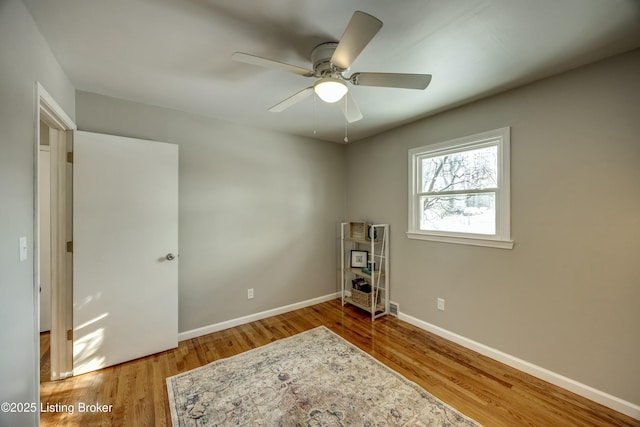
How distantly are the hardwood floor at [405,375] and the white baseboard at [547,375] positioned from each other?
1.7 inches

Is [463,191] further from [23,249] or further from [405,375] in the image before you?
[23,249]

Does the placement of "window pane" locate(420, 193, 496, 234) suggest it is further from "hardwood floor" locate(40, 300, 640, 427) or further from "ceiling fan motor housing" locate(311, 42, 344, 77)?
"ceiling fan motor housing" locate(311, 42, 344, 77)

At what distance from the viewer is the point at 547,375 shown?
6.62ft

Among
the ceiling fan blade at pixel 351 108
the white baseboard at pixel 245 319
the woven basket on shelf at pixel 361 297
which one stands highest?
the ceiling fan blade at pixel 351 108

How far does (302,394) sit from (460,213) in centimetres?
227

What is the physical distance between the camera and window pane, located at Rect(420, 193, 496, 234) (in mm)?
2422

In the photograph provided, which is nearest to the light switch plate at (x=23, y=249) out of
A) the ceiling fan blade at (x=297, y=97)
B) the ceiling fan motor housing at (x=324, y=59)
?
the ceiling fan blade at (x=297, y=97)

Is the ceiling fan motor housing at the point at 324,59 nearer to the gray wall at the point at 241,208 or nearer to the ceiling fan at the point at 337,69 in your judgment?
the ceiling fan at the point at 337,69

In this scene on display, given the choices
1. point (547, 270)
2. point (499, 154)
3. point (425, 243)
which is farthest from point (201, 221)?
point (547, 270)

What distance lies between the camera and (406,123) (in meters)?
Result: 3.07

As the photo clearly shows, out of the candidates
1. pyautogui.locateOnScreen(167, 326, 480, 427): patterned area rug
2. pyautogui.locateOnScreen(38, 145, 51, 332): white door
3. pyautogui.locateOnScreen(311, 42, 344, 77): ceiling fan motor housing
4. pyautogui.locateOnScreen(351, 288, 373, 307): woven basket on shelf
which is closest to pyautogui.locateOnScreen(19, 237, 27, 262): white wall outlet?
pyautogui.locateOnScreen(167, 326, 480, 427): patterned area rug

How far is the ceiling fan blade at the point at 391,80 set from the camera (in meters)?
1.53

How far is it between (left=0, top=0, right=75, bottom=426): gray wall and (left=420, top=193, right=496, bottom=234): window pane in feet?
10.6

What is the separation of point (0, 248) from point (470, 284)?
129 inches
